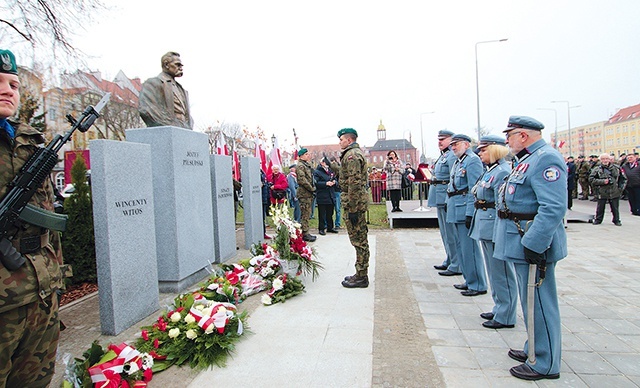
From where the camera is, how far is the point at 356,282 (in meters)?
5.59

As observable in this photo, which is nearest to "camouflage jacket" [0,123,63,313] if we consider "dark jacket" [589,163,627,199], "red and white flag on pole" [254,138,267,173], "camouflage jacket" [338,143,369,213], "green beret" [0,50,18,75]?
"green beret" [0,50,18,75]

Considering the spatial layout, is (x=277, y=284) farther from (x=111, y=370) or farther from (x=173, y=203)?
(x=111, y=370)

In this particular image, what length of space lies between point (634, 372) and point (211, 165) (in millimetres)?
6664

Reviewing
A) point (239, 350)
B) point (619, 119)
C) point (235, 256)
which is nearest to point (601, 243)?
point (235, 256)

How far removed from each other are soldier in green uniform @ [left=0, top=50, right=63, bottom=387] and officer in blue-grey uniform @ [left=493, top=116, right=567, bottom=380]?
3.17 m

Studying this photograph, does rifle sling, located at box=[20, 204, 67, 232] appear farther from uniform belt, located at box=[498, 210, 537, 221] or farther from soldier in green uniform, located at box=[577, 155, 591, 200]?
soldier in green uniform, located at box=[577, 155, 591, 200]

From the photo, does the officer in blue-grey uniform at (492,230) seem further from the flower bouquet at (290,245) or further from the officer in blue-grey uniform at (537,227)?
the flower bouquet at (290,245)

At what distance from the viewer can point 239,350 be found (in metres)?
3.63

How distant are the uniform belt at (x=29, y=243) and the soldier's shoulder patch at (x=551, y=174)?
3371 mm

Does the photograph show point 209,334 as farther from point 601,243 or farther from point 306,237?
point 601,243

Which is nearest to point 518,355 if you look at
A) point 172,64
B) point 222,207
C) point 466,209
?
point 466,209

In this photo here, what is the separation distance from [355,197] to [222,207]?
3.26 m

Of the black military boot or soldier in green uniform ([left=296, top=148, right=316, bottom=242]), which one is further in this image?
soldier in green uniform ([left=296, top=148, right=316, bottom=242])

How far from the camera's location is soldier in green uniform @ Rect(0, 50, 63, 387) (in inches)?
72.9
